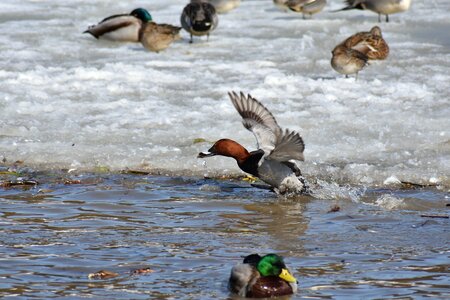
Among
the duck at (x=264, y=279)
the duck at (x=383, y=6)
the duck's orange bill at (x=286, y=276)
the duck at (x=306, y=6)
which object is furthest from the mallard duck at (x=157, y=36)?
the duck's orange bill at (x=286, y=276)

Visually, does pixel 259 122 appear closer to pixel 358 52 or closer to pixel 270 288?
pixel 270 288

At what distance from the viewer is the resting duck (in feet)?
36.5

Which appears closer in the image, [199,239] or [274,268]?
[274,268]

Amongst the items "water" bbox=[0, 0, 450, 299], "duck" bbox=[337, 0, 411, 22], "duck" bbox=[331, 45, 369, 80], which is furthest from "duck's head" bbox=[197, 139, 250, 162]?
"duck" bbox=[337, 0, 411, 22]

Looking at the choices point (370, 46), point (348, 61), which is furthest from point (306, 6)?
point (348, 61)

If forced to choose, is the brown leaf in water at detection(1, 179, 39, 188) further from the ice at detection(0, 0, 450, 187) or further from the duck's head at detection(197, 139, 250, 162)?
the duck's head at detection(197, 139, 250, 162)

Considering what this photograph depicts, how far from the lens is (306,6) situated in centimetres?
1420

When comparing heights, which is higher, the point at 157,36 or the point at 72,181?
the point at 157,36

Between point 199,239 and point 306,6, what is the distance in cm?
805

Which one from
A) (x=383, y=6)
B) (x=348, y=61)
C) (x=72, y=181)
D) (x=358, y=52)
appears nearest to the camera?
(x=72, y=181)

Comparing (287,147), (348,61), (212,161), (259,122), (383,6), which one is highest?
(383,6)

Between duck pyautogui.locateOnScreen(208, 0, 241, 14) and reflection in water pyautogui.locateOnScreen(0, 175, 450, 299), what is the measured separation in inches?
278

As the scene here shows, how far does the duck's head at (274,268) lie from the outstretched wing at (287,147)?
7.71ft

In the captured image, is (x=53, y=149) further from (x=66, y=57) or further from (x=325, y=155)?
(x=66, y=57)
